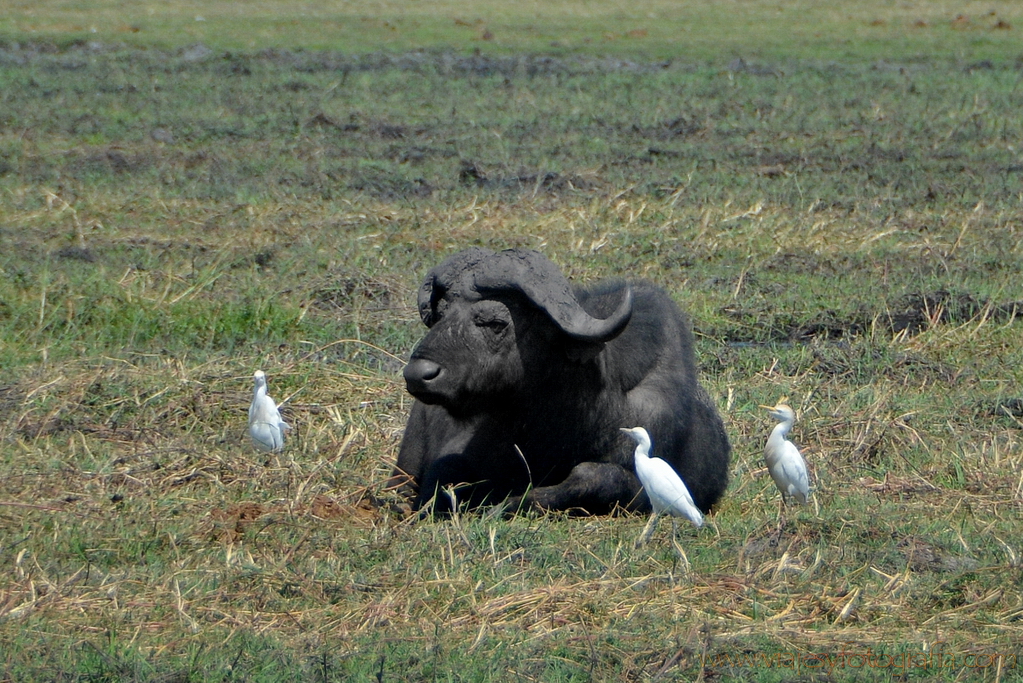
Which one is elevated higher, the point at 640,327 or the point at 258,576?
the point at 640,327

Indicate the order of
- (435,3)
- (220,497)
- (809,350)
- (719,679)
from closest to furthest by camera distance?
(719,679)
(220,497)
(809,350)
(435,3)

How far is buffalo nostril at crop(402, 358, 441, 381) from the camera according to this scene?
14.5ft

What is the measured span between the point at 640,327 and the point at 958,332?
3.05 m

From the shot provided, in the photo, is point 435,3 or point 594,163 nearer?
point 594,163

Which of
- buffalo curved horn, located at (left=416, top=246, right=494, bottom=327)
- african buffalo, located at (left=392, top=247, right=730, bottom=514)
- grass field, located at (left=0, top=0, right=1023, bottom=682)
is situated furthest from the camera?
buffalo curved horn, located at (left=416, top=246, right=494, bottom=327)

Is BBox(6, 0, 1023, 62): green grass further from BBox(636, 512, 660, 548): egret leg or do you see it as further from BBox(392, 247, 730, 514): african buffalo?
BBox(636, 512, 660, 548): egret leg

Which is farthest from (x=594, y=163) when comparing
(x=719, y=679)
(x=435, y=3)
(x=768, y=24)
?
(x=435, y=3)

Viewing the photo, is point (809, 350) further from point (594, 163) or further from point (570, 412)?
point (594, 163)

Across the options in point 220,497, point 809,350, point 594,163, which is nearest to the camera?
point 220,497

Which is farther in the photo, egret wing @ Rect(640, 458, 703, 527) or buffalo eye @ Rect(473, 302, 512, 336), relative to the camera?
buffalo eye @ Rect(473, 302, 512, 336)

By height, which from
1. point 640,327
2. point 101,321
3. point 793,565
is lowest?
point 101,321

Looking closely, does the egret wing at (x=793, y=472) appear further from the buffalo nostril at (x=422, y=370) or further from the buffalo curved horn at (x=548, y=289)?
the buffalo nostril at (x=422, y=370)

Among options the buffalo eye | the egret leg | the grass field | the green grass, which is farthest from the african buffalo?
the green grass

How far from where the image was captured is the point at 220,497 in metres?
→ 5.08
